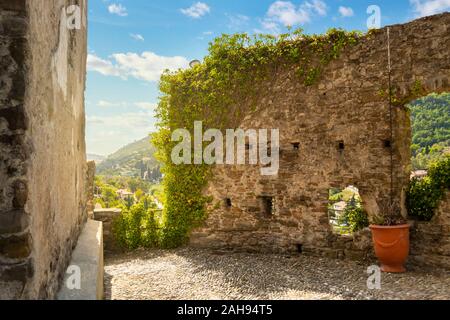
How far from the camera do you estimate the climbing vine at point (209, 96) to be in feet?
26.8

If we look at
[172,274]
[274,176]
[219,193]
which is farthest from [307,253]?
[172,274]

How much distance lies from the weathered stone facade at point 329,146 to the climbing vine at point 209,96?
285 millimetres

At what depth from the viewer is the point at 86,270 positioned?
3.56 metres

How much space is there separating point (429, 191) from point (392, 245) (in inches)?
52.8

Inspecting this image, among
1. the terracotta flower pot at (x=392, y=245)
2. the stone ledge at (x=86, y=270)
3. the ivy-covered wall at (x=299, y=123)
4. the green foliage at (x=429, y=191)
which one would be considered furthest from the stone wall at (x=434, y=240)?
the stone ledge at (x=86, y=270)

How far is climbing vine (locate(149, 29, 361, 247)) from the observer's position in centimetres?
816

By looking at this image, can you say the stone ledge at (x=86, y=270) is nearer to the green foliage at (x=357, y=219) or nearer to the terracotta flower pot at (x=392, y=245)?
the terracotta flower pot at (x=392, y=245)

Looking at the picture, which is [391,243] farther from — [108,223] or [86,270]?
[108,223]

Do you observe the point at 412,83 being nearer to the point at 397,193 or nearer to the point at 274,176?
the point at 397,193

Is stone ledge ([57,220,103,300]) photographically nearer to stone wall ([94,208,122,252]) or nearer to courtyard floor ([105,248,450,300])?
courtyard floor ([105,248,450,300])

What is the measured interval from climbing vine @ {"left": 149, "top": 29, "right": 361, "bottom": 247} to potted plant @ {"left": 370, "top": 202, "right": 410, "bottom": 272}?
3451 millimetres

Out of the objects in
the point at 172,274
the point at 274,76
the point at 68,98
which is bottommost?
the point at 172,274
